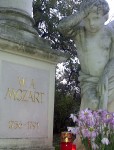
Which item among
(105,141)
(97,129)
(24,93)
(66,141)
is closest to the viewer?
(105,141)

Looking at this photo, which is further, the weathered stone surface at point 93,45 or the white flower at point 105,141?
A: the weathered stone surface at point 93,45

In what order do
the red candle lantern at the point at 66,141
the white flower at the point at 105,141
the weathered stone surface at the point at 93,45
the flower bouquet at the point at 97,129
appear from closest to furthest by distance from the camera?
1. the white flower at the point at 105,141
2. the flower bouquet at the point at 97,129
3. the red candle lantern at the point at 66,141
4. the weathered stone surface at the point at 93,45

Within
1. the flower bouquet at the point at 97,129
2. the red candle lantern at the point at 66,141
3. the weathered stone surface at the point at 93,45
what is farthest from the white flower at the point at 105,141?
the weathered stone surface at the point at 93,45

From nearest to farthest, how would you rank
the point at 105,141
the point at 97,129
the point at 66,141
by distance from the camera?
the point at 105,141 < the point at 97,129 < the point at 66,141

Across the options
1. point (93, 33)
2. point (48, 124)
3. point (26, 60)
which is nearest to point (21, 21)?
point (26, 60)

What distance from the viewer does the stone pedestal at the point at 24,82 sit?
14.9 feet

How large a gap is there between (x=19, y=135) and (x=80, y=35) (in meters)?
1.60

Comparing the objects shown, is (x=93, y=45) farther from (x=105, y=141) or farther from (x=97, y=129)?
(x=105, y=141)

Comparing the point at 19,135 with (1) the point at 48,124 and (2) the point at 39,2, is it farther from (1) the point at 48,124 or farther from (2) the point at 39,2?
(2) the point at 39,2

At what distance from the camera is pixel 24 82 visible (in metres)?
4.80

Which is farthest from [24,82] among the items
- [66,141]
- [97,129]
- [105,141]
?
[105,141]

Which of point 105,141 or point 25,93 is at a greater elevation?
point 25,93

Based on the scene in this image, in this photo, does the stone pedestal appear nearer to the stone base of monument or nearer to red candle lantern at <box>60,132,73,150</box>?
the stone base of monument

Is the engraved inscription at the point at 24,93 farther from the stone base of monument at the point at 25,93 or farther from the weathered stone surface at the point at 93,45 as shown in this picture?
the weathered stone surface at the point at 93,45
